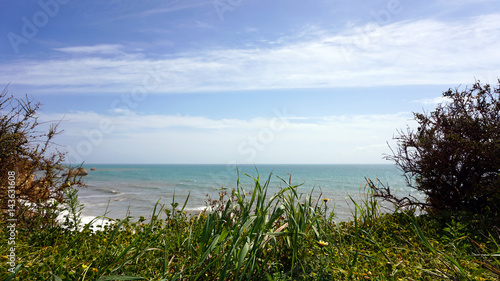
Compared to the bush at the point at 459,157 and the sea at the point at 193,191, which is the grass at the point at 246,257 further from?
the bush at the point at 459,157

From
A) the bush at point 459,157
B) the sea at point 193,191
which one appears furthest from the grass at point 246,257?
the bush at point 459,157

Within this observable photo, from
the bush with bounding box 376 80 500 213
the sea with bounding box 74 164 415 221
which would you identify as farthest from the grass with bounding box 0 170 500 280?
the bush with bounding box 376 80 500 213

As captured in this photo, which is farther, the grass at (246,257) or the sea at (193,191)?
the sea at (193,191)

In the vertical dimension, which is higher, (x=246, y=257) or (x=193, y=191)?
(x=246, y=257)

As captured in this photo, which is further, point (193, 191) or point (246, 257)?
point (193, 191)

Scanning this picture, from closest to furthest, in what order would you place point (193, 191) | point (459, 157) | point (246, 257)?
point (246, 257) < point (459, 157) < point (193, 191)

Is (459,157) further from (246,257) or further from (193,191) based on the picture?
(193,191)

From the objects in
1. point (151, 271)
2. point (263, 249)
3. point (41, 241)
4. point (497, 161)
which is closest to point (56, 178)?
point (41, 241)

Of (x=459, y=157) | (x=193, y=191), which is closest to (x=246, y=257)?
(x=459, y=157)

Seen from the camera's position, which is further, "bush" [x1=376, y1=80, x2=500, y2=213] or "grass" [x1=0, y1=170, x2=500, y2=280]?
"bush" [x1=376, y1=80, x2=500, y2=213]

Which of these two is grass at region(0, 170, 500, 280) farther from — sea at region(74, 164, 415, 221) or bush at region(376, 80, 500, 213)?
bush at region(376, 80, 500, 213)

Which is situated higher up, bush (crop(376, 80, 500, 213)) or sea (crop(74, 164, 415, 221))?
bush (crop(376, 80, 500, 213))

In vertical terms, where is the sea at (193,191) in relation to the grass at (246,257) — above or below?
below

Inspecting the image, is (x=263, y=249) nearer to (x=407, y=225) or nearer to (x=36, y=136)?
(x=407, y=225)
